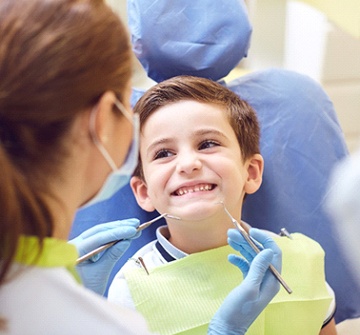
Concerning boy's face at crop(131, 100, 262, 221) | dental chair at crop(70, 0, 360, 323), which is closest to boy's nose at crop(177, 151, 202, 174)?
boy's face at crop(131, 100, 262, 221)

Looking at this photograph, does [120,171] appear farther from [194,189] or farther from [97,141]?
[194,189]

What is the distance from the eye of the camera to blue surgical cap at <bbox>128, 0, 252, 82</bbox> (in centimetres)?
172

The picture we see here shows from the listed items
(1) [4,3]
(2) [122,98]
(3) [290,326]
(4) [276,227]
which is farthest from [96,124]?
(4) [276,227]

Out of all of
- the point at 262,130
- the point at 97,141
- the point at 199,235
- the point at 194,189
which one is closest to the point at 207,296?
the point at 199,235

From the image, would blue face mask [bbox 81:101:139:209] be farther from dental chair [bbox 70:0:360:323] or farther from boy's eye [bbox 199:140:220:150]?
dental chair [bbox 70:0:360:323]

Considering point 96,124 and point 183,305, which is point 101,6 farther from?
point 183,305

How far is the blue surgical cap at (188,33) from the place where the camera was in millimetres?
1718

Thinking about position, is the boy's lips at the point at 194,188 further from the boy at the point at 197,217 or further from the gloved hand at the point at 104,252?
the gloved hand at the point at 104,252

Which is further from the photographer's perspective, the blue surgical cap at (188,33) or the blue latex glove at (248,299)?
the blue surgical cap at (188,33)

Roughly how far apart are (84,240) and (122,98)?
0.51m

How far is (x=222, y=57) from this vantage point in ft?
5.75

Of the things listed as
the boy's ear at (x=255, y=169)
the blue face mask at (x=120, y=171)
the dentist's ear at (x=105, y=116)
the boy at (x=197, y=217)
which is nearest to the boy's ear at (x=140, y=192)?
the boy at (x=197, y=217)

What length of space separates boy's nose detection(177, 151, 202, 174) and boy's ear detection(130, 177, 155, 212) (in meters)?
0.18

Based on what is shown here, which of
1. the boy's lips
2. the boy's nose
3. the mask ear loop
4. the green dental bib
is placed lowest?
the green dental bib
